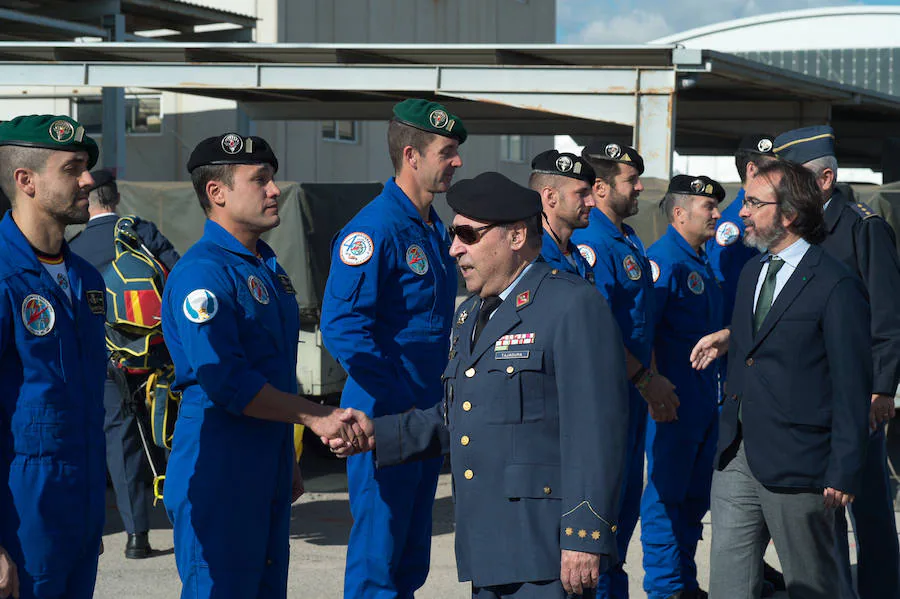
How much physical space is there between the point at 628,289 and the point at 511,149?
30.0 metres

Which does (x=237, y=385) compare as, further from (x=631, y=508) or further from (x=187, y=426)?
(x=631, y=508)

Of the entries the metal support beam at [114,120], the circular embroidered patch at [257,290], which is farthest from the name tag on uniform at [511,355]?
the metal support beam at [114,120]

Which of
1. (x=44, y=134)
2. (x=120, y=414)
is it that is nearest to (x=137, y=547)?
(x=120, y=414)

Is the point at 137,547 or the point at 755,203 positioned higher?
the point at 755,203

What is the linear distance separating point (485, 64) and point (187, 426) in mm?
8856

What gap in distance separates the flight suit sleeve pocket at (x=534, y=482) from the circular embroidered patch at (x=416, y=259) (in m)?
1.66

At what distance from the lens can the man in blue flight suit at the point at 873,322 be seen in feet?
17.2

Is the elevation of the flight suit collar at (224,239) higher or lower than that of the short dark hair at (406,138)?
lower

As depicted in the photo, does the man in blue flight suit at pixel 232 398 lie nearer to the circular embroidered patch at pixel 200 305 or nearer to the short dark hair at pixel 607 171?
the circular embroidered patch at pixel 200 305

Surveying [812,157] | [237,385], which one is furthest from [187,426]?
[812,157]

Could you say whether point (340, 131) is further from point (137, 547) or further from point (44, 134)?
point (44, 134)

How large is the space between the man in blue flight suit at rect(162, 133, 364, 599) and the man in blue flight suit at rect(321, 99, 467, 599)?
50 centimetres

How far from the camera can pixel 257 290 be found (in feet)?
13.9

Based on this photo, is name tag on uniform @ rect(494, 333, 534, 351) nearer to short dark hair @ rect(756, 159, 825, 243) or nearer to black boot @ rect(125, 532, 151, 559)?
short dark hair @ rect(756, 159, 825, 243)
